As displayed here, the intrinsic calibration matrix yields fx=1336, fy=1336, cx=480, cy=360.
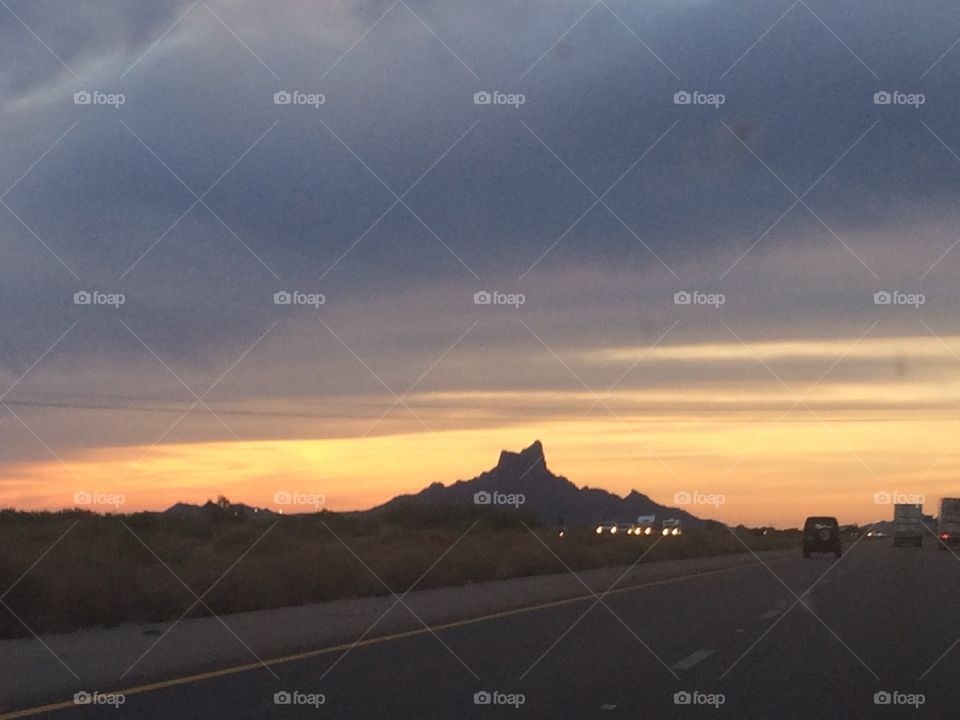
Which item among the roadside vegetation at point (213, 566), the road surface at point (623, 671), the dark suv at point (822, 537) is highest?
the dark suv at point (822, 537)

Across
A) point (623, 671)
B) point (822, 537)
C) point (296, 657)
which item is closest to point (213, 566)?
point (296, 657)

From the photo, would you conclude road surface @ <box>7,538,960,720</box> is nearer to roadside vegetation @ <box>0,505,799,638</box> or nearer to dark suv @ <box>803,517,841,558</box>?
roadside vegetation @ <box>0,505,799,638</box>

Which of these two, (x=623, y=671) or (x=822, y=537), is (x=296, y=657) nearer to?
(x=623, y=671)

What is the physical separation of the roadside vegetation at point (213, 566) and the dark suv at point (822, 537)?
23.1 ft

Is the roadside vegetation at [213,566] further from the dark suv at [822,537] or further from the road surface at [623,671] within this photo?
the dark suv at [822,537]

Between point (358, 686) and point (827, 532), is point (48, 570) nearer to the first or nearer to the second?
point (358, 686)

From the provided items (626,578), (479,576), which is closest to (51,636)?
(479,576)

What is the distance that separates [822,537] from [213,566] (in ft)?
121

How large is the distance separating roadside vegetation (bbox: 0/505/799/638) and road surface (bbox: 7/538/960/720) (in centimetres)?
590

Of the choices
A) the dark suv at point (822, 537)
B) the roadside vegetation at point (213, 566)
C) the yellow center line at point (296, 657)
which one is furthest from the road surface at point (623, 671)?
the dark suv at point (822, 537)

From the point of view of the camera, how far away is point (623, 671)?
15.6m

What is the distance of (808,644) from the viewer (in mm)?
18719

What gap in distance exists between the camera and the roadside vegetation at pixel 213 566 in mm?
22688

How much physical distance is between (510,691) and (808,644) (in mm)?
6435
